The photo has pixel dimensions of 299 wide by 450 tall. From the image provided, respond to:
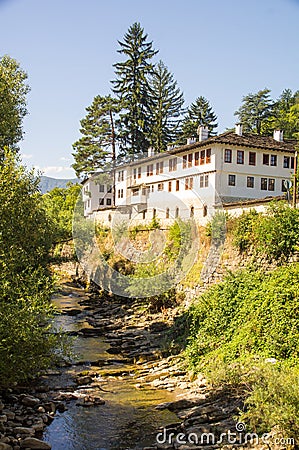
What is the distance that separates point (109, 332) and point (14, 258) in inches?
382

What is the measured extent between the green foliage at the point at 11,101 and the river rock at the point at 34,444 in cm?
1115

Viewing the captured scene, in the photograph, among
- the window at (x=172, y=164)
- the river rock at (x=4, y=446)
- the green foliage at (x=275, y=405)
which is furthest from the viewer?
the window at (x=172, y=164)

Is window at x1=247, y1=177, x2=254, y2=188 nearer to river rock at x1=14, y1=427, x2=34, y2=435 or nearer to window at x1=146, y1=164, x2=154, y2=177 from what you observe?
window at x1=146, y1=164, x2=154, y2=177

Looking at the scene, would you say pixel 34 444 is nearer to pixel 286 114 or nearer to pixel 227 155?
pixel 227 155

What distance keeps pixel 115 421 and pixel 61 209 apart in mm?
41722

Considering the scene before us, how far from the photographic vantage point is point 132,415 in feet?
40.9

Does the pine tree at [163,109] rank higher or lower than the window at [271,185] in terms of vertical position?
higher

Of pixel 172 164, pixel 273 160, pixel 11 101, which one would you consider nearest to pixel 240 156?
pixel 273 160

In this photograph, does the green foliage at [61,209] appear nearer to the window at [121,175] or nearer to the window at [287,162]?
the window at [121,175]

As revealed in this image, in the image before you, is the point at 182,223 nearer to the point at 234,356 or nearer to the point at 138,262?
the point at 138,262

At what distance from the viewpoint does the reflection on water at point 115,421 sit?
1098 cm

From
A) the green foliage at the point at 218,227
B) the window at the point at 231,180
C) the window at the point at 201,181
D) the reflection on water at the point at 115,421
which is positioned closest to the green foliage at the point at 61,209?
the green foliage at the point at 218,227

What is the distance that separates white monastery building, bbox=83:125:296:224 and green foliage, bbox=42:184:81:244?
3460 millimetres

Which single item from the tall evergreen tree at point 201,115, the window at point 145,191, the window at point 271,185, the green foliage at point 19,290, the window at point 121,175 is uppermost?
the tall evergreen tree at point 201,115
